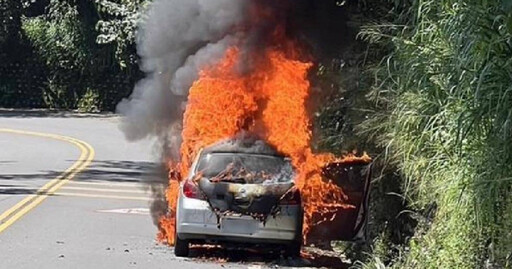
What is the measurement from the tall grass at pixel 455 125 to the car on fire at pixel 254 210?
150 centimetres

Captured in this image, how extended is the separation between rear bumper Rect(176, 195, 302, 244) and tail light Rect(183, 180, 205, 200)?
0.23 feet

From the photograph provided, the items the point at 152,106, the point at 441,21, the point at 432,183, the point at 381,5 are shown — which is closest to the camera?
the point at 441,21

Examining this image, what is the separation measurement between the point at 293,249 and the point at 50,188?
815 cm

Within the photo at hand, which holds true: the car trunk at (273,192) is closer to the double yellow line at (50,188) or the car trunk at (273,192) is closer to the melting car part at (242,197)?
the melting car part at (242,197)

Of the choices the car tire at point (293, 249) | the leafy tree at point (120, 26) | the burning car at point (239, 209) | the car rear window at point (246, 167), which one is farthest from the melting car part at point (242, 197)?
the leafy tree at point (120, 26)

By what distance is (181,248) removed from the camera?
11.5 metres

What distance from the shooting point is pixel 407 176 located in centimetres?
878

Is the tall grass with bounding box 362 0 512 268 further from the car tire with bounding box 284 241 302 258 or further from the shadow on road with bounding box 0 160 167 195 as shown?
the shadow on road with bounding box 0 160 167 195

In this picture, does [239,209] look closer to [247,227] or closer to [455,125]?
[247,227]

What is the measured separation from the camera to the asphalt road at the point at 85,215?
37.1 ft

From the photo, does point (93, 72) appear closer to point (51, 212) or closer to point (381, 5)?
point (51, 212)

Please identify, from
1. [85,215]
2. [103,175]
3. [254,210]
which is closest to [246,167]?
[254,210]

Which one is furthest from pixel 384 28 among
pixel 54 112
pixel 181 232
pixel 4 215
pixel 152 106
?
pixel 54 112

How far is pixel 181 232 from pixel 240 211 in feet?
2.29
